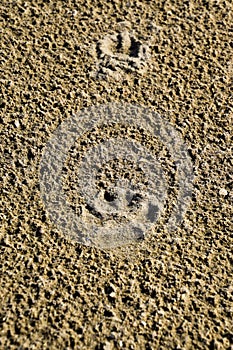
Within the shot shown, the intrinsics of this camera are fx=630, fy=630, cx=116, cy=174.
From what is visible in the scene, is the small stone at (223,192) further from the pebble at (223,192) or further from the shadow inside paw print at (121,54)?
the shadow inside paw print at (121,54)

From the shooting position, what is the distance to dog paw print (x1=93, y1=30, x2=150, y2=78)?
1485 millimetres

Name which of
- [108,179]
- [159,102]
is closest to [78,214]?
[108,179]

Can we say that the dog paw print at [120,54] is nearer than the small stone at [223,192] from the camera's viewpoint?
No

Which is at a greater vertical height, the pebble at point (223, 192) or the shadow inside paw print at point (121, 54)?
the shadow inside paw print at point (121, 54)

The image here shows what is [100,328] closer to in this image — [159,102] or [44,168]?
[44,168]

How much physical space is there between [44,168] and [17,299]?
294mm

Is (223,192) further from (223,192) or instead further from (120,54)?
(120,54)

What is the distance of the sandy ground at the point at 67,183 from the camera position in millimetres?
1162

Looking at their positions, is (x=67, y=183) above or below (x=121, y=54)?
below

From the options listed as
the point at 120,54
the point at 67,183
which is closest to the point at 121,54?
the point at 120,54

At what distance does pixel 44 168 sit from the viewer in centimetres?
Answer: 134

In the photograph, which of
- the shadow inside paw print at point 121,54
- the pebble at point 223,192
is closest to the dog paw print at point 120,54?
the shadow inside paw print at point 121,54

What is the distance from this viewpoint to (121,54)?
1.52 m

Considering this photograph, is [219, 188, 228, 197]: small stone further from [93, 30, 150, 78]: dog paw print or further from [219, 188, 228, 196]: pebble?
[93, 30, 150, 78]: dog paw print
